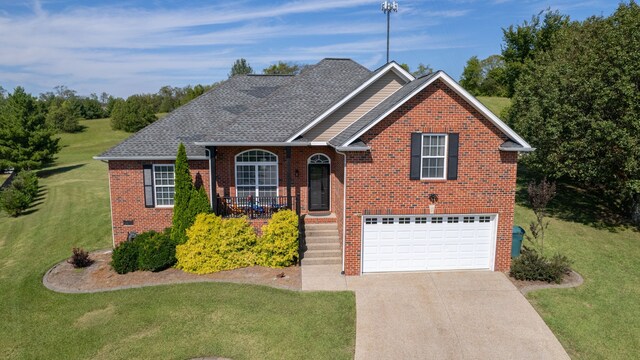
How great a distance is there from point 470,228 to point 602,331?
493cm

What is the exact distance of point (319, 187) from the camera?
710 inches

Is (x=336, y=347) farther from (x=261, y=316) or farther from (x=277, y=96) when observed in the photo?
(x=277, y=96)

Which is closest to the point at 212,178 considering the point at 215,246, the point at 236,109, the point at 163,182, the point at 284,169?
the point at 163,182

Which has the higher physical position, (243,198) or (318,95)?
(318,95)

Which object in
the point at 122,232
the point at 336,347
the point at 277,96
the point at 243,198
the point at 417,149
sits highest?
the point at 277,96

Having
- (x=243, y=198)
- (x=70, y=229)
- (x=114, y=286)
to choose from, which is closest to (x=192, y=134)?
(x=243, y=198)

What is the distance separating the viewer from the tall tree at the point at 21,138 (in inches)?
1607

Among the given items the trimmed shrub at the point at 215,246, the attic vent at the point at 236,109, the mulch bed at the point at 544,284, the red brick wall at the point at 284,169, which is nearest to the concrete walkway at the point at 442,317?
the mulch bed at the point at 544,284

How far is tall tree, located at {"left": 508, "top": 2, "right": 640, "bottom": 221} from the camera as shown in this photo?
1806cm

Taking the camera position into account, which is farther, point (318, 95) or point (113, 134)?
point (113, 134)

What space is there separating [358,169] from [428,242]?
3698mm

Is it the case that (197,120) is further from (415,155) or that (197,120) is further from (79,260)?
(415,155)

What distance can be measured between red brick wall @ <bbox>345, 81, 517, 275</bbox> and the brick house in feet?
0.11

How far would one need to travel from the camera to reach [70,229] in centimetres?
2173
